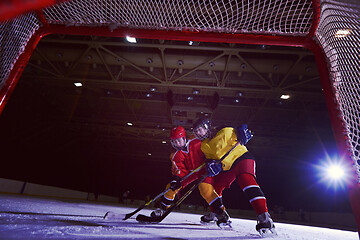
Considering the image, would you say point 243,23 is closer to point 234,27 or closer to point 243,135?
point 234,27

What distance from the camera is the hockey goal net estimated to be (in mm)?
1681

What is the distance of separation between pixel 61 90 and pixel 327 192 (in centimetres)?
1656

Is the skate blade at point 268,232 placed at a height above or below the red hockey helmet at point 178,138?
below

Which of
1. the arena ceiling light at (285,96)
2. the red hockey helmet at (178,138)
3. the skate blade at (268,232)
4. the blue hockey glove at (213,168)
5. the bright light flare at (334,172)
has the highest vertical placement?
the bright light flare at (334,172)

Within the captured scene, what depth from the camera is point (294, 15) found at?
1.81 m

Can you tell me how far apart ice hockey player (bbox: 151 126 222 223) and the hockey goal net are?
111 cm

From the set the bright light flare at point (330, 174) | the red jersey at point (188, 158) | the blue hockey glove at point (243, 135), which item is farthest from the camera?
the bright light flare at point (330, 174)

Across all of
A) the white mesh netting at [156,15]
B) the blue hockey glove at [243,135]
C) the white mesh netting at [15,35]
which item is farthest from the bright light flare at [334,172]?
the white mesh netting at [15,35]

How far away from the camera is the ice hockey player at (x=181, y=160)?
8.36 ft

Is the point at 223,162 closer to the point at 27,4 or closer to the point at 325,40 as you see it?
the point at 325,40

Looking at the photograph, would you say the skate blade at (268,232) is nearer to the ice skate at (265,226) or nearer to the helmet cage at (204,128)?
the ice skate at (265,226)

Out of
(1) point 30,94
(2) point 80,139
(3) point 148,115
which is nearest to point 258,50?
(3) point 148,115

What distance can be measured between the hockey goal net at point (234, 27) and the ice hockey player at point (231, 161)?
0.88 meters

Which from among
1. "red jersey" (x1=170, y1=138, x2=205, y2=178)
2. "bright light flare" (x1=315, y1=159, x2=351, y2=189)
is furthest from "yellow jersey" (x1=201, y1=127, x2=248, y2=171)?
"bright light flare" (x1=315, y1=159, x2=351, y2=189)
